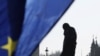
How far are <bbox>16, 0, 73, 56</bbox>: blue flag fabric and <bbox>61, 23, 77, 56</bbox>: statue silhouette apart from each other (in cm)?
44

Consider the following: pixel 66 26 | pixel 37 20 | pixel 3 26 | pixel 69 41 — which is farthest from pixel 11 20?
pixel 69 41

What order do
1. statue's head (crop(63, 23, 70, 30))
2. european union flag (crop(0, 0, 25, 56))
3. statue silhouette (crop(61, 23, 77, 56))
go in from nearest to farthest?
european union flag (crop(0, 0, 25, 56)) → statue's head (crop(63, 23, 70, 30)) → statue silhouette (crop(61, 23, 77, 56))

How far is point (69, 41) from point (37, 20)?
2.89 feet

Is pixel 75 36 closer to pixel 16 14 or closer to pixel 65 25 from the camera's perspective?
pixel 65 25

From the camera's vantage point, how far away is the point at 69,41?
444 inches

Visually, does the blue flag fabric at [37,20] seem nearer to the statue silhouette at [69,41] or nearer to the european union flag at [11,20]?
the european union flag at [11,20]

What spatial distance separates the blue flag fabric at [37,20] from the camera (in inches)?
421

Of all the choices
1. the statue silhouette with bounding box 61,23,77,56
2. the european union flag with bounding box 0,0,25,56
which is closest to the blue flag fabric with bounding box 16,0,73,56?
the european union flag with bounding box 0,0,25,56

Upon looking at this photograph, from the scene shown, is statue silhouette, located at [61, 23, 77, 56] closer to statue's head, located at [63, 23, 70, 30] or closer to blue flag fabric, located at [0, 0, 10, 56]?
statue's head, located at [63, 23, 70, 30]

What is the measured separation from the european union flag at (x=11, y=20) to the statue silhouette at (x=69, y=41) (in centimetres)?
116

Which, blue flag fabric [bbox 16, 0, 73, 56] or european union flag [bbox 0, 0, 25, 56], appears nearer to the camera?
european union flag [bbox 0, 0, 25, 56]

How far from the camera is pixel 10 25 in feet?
33.7

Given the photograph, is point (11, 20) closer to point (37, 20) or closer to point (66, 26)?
point (37, 20)

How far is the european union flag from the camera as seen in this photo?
10.3 metres
